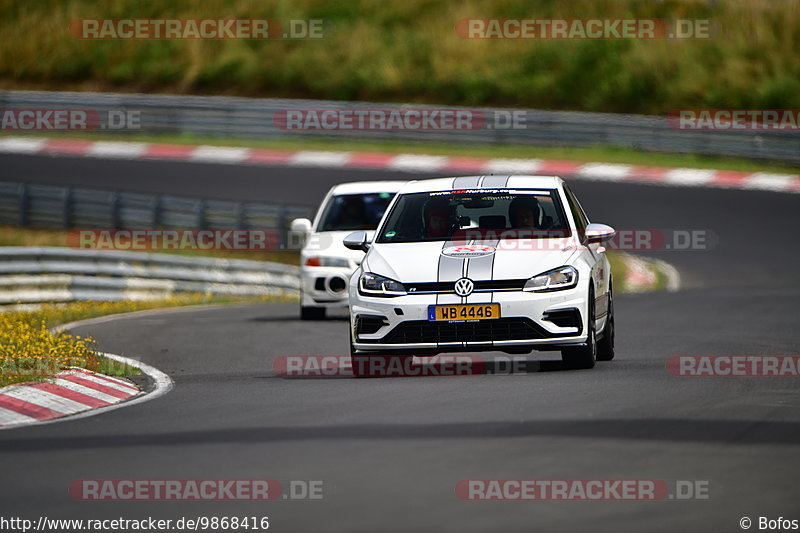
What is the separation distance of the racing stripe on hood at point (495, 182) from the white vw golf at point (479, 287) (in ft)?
0.41

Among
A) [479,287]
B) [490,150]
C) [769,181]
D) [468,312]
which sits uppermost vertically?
[490,150]

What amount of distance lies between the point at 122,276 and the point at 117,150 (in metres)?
13.3

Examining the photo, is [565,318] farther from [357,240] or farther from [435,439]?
[435,439]

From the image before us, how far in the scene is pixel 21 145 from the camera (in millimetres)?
35781

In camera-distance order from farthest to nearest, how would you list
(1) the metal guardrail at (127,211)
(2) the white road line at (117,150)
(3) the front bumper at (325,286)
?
(2) the white road line at (117,150), (1) the metal guardrail at (127,211), (3) the front bumper at (325,286)

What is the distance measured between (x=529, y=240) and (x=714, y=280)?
12.1m

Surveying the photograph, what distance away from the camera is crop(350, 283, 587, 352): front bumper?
10297 mm

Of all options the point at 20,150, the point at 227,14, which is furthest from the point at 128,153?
the point at 227,14

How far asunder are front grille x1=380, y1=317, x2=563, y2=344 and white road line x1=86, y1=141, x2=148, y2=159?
25.1 m

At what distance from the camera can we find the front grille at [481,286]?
10336mm

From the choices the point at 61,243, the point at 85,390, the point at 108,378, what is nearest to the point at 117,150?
the point at 61,243

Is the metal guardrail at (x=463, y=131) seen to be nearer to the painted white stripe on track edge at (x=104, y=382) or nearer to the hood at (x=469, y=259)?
the hood at (x=469, y=259)

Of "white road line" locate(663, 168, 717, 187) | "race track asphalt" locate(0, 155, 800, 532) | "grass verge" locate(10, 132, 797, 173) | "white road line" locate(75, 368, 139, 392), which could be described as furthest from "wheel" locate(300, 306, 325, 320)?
"grass verge" locate(10, 132, 797, 173)

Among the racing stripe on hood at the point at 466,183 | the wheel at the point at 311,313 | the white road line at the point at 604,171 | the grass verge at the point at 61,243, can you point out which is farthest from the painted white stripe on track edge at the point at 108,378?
the white road line at the point at 604,171
